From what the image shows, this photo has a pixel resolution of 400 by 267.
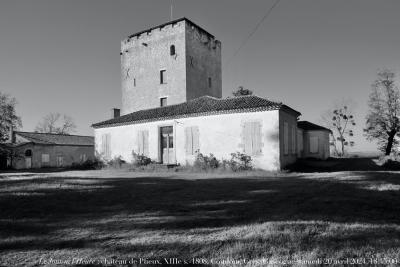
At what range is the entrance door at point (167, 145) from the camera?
55.1 ft

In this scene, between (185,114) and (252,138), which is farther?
(185,114)

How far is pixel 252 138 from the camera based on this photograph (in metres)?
→ 13.9

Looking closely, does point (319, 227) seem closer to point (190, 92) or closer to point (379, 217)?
point (379, 217)

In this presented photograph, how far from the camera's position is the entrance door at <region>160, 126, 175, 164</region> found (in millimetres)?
16781

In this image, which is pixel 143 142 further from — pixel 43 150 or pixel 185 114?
pixel 43 150

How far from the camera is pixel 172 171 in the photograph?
14.5 m

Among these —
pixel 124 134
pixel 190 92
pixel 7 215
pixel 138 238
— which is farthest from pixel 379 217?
pixel 190 92

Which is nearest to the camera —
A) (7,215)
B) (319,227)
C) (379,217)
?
(319,227)

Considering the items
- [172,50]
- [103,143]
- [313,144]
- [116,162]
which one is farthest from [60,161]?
[313,144]

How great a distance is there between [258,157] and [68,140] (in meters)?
30.2

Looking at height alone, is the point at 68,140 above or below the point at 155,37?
below

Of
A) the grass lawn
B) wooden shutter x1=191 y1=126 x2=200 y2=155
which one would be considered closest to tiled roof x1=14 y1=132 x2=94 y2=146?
wooden shutter x1=191 y1=126 x2=200 y2=155

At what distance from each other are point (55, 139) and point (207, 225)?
35.5 meters

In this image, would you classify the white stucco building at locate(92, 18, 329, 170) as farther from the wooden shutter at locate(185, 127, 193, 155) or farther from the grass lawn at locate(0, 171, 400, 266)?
the grass lawn at locate(0, 171, 400, 266)
